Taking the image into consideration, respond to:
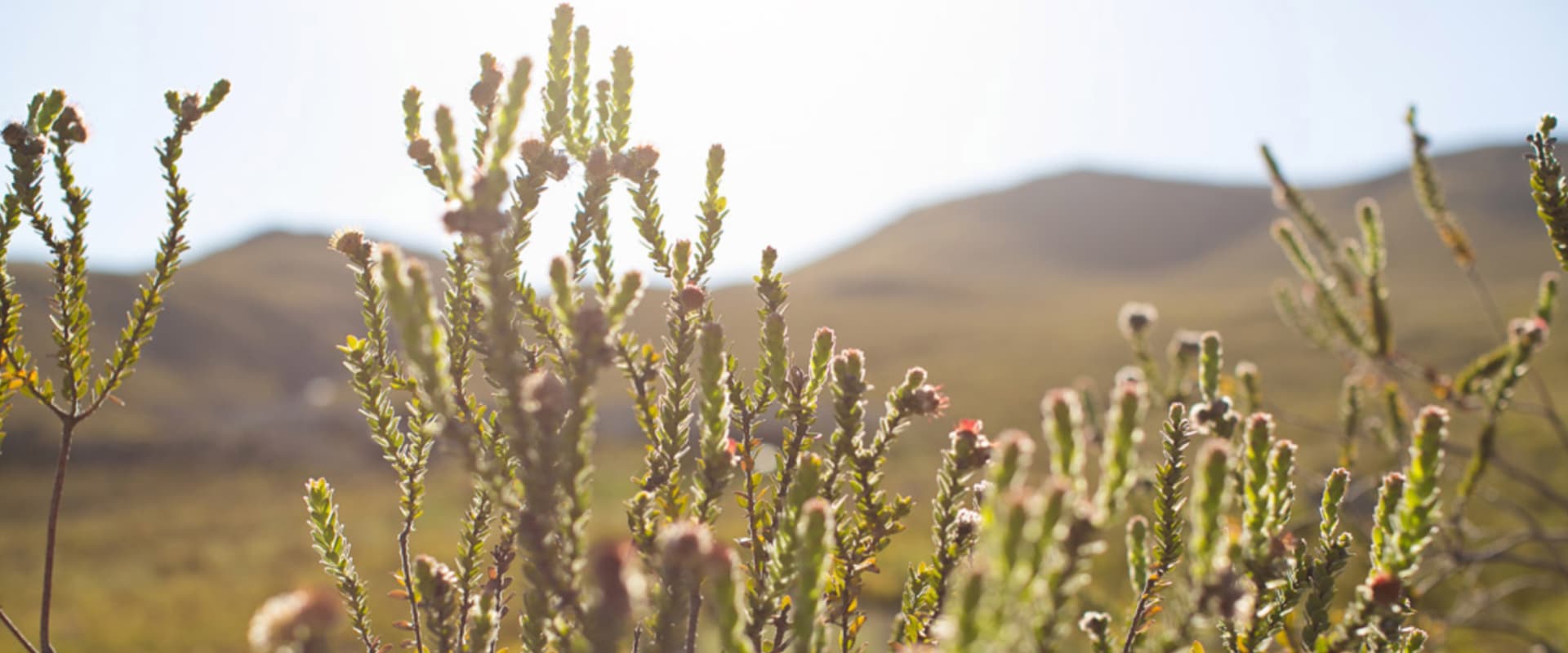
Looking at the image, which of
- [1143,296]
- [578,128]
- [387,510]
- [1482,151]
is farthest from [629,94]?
[1482,151]

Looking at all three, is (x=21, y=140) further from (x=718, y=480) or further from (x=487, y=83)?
(x=718, y=480)

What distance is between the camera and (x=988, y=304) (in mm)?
81688

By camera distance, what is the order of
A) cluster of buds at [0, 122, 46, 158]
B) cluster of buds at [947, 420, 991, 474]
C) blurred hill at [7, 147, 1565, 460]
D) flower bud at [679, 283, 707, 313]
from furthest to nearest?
blurred hill at [7, 147, 1565, 460] → cluster of buds at [0, 122, 46, 158] → flower bud at [679, 283, 707, 313] → cluster of buds at [947, 420, 991, 474]

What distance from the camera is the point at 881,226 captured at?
135375mm

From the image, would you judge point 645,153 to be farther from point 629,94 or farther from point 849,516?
point 849,516

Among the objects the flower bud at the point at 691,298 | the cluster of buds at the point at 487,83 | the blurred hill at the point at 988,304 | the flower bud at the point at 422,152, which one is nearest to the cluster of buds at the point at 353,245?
the flower bud at the point at 422,152

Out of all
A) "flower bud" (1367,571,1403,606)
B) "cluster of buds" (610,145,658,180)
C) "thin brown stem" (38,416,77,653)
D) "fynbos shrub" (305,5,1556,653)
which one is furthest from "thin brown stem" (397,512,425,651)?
"flower bud" (1367,571,1403,606)

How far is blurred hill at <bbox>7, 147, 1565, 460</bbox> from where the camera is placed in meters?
42.2

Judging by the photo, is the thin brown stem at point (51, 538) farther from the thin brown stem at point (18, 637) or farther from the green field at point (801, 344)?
the green field at point (801, 344)

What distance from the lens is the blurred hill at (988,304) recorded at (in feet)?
138

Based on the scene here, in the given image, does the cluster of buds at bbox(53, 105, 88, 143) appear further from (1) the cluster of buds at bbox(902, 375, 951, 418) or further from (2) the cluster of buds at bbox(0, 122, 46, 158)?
(1) the cluster of buds at bbox(902, 375, 951, 418)

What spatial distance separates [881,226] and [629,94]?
135m

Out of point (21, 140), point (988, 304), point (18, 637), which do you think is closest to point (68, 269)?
point (21, 140)

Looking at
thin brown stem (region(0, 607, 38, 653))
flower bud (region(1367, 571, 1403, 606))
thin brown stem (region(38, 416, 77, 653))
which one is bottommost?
flower bud (region(1367, 571, 1403, 606))
